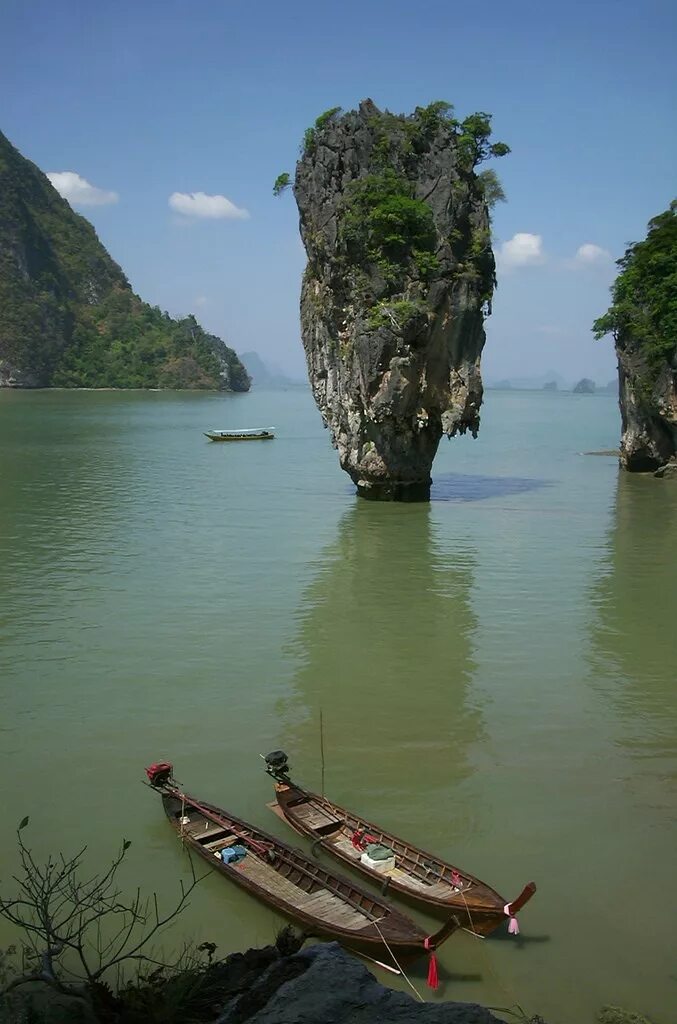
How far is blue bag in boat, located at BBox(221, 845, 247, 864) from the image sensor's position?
8.18 metres

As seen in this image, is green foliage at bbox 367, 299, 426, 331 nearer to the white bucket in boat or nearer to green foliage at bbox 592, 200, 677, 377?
green foliage at bbox 592, 200, 677, 377

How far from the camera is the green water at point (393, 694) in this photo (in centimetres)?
788

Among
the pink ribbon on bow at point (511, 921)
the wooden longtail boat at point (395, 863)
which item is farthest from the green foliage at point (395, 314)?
the pink ribbon on bow at point (511, 921)

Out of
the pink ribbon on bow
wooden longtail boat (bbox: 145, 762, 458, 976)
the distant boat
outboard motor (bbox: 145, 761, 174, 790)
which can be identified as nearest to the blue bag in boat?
wooden longtail boat (bbox: 145, 762, 458, 976)

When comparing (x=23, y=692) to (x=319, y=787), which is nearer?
(x=319, y=787)

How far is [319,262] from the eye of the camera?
27.3 metres

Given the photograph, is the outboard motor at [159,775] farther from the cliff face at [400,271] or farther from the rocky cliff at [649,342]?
the rocky cliff at [649,342]

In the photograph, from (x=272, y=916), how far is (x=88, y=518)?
61.4 ft

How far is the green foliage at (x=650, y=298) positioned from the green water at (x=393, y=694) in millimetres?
7948

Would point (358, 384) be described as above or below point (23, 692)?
above

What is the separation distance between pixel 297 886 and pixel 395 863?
0.92 m

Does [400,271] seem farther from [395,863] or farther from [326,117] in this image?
[395,863]

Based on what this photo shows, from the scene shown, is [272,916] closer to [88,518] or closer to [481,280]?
[88,518]

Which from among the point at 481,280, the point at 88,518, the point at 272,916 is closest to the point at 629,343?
the point at 481,280
